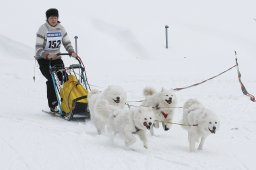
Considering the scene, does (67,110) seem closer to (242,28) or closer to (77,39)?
(77,39)

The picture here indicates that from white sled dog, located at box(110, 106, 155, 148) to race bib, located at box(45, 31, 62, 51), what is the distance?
7.78 feet

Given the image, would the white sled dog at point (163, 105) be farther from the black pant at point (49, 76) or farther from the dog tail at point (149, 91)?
the black pant at point (49, 76)

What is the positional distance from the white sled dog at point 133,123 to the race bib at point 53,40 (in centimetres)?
237

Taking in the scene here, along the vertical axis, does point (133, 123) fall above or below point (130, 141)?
above

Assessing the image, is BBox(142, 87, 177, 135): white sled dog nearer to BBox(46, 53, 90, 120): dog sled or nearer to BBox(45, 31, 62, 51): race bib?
BBox(46, 53, 90, 120): dog sled

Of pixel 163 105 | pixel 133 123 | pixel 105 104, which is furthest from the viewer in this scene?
pixel 163 105

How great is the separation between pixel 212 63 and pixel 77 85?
8742 mm

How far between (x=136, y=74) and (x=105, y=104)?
24.0 ft

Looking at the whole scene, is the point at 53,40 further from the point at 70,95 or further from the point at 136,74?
the point at 136,74

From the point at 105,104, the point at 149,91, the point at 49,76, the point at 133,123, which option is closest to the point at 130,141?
the point at 133,123

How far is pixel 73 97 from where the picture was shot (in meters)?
7.31

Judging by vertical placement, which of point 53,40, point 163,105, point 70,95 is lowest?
point 163,105

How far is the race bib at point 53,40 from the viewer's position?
7615 mm

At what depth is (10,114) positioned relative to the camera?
7828mm
